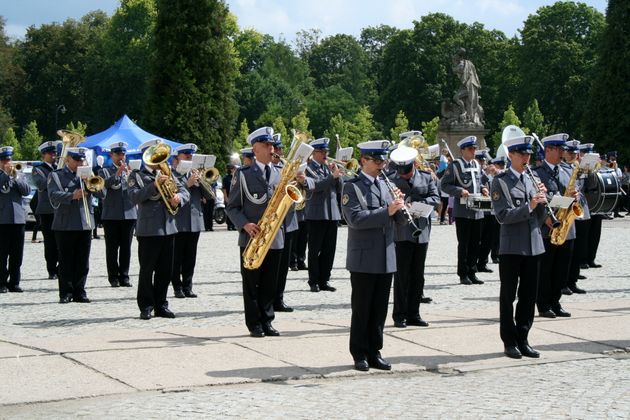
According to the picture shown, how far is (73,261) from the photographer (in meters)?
15.6

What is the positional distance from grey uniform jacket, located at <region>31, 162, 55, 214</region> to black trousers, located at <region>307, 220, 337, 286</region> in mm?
3952

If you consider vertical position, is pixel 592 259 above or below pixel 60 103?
below

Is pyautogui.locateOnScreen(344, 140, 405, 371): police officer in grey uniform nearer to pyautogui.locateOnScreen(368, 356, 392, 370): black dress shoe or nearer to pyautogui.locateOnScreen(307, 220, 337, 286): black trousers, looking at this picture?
pyautogui.locateOnScreen(368, 356, 392, 370): black dress shoe

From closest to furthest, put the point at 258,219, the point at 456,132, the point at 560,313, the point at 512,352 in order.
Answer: the point at 512,352 < the point at 258,219 < the point at 560,313 < the point at 456,132

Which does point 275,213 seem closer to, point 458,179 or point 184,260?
point 184,260

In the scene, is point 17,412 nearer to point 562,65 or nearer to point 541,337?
point 541,337

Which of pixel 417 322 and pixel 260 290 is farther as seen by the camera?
pixel 417 322

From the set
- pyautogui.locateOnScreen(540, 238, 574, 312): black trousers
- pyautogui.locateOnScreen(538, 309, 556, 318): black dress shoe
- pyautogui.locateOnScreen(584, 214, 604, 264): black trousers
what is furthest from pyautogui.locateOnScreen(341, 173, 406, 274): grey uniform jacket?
pyautogui.locateOnScreen(584, 214, 604, 264): black trousers

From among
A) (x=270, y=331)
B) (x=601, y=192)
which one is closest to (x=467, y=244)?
(x=601, y=192)

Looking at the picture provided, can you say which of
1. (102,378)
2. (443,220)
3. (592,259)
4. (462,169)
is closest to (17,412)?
(102,378)

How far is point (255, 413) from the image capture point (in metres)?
8.45

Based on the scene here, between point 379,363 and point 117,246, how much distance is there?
27.3 feet

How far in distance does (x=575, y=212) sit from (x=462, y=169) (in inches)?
175

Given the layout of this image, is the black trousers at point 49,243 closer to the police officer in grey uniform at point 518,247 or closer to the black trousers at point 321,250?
the black trousers at point 321,250
